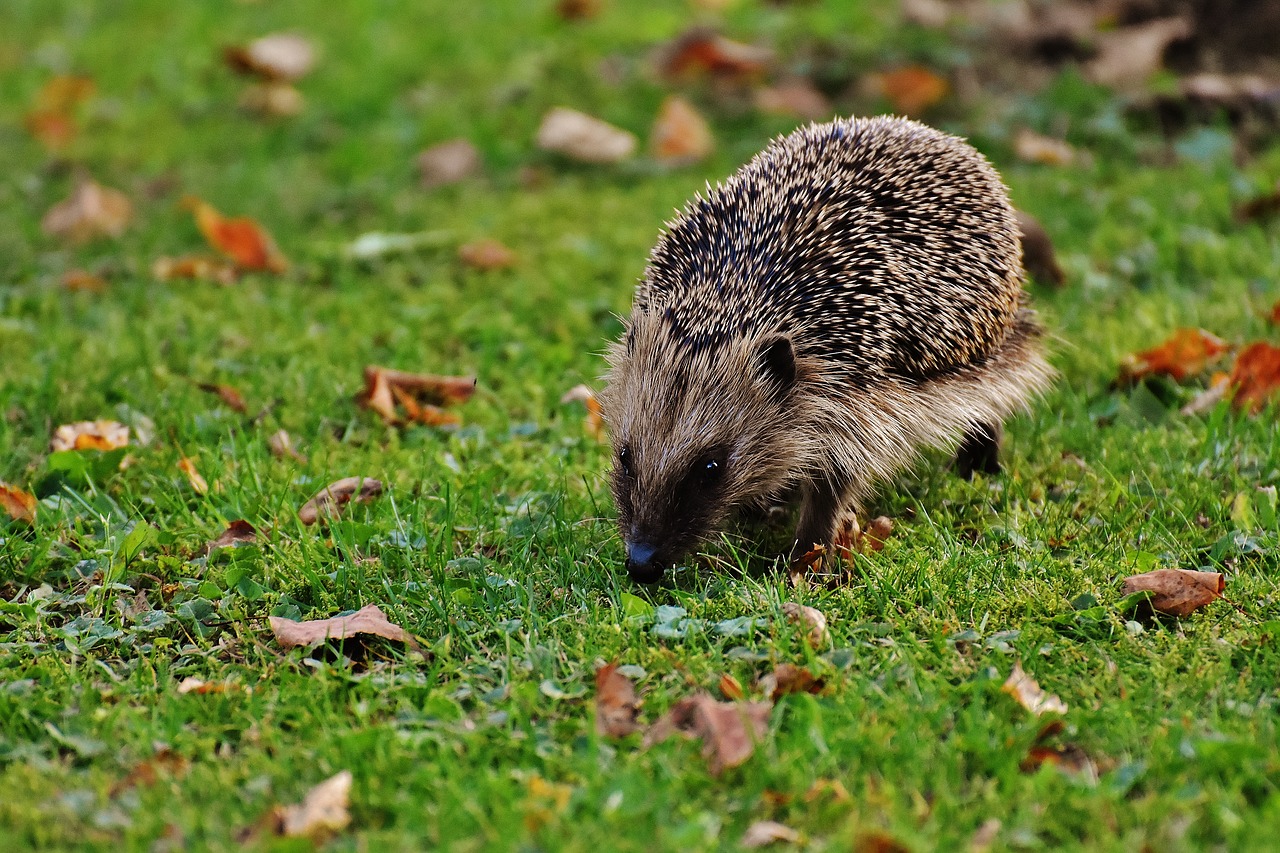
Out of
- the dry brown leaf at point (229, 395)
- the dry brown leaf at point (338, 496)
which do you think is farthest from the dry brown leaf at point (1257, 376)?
the dry brown leaf at point (229, 395)

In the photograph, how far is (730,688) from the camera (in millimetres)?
3707

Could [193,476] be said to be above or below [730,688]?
below

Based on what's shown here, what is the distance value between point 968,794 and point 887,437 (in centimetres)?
171

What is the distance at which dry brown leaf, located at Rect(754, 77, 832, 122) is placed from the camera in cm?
863

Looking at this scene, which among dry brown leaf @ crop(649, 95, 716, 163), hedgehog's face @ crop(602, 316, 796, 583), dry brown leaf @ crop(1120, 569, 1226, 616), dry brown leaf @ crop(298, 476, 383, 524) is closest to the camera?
dry brown leaf @ crop(1120, 569, 1226, 616)

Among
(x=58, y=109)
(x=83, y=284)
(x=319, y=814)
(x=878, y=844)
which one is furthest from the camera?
(x=58, y=109)

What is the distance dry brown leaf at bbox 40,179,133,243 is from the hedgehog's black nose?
495 cm

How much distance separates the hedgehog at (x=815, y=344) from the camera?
4.63 metres

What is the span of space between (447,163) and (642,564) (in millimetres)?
4934

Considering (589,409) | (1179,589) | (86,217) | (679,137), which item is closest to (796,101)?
(679,137)

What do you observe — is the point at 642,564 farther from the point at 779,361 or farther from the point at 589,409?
the point at 589,409

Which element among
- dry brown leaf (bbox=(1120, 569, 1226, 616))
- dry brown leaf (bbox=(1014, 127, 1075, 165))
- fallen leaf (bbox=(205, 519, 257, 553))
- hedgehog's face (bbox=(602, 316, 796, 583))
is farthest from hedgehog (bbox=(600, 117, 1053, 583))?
dry brown leaf (bbox=(1014, 127, 1075, 165))

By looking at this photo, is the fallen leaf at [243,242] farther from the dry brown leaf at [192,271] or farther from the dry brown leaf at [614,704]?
the dry brown leaf at [614,704]

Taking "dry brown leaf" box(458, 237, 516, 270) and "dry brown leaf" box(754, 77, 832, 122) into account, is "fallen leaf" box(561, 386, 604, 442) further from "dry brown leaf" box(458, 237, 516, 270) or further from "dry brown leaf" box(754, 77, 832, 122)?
"dry brown leaf" box(754, 77, 832, 122)
